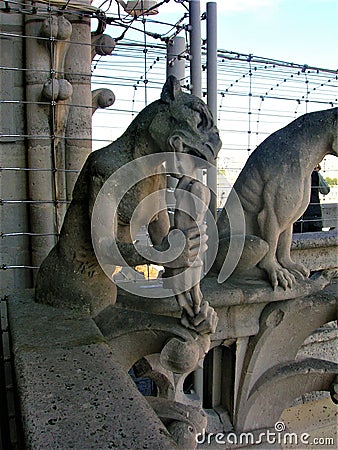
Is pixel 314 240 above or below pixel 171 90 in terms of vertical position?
below

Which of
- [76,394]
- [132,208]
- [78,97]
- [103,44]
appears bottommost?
[76,394]

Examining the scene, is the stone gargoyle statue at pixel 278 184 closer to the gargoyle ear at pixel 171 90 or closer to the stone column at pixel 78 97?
the gargoyle ear at pixel 171 90

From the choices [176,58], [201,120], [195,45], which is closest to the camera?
A: [201,120]

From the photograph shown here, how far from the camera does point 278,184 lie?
2031 millimetres

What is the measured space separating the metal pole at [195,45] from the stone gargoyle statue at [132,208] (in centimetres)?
97

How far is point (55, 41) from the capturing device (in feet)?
8.75

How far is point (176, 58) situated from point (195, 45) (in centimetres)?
28

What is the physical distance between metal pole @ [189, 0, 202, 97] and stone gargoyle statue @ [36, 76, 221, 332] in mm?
966

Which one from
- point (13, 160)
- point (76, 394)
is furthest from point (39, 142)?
point (76, 394)

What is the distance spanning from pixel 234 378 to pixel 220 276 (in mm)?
454

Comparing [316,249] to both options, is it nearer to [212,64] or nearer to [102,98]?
[212,64]

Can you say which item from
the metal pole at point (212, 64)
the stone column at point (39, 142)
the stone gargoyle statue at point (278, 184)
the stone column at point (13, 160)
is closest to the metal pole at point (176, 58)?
the metal pole at point (212, 64)

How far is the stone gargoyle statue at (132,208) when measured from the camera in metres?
1.56

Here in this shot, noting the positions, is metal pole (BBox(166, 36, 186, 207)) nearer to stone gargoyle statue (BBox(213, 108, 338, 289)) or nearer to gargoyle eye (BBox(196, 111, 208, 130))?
stone gargoyle statue (BBox(213, 108, 338, 289))
